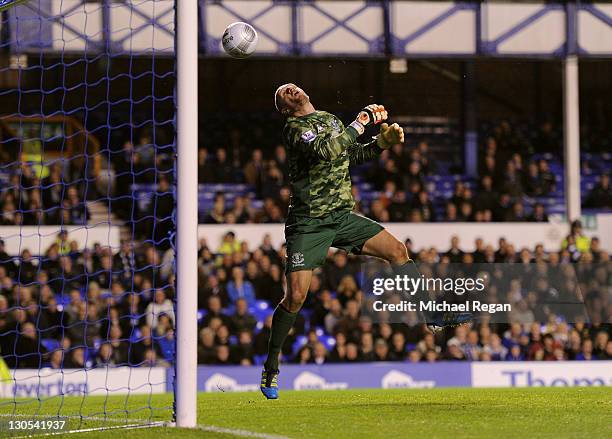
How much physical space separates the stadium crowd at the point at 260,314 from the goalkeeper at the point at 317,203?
6.77 metres

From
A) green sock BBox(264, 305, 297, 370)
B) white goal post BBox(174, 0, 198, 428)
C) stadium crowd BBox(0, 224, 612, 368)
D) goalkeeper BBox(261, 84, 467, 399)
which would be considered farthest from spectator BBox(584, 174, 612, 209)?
white goal post BBox(174, 0, 198, 428)

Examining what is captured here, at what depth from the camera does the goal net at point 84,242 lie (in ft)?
37.9

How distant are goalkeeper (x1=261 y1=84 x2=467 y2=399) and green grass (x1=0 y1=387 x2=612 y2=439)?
0.65 meters

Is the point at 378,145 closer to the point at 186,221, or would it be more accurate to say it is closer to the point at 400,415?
the point at 186,221

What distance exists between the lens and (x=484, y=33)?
21000 mm

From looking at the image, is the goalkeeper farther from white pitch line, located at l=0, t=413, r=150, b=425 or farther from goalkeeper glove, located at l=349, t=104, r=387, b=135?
white pitch line, located at l=0, t=413, r=150, b=425

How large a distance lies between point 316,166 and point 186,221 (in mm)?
1508

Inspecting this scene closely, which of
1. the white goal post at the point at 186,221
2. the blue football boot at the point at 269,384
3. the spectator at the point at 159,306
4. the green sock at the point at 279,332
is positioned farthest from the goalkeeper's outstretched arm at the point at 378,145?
the spectator at the point at 159,306

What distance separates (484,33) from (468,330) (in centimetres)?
678

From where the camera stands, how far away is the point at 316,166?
8578mm

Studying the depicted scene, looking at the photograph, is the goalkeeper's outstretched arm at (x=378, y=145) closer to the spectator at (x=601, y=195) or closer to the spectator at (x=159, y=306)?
the spectator at (x=159, y=306)

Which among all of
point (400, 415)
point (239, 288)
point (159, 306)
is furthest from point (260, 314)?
point (400, 415)

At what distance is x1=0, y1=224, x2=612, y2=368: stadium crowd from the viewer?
15.5 m

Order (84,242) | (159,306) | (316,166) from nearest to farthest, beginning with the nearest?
(316,166) → (159,306) → (84,242)
